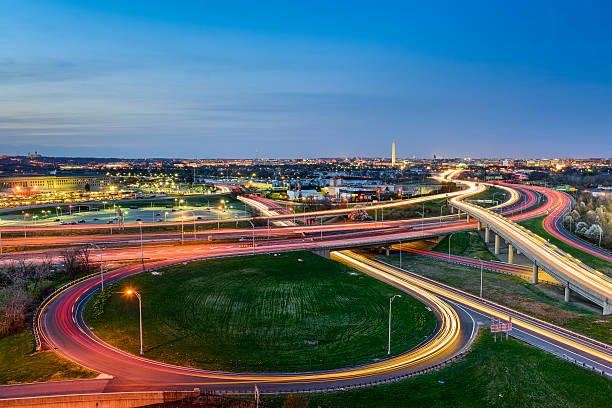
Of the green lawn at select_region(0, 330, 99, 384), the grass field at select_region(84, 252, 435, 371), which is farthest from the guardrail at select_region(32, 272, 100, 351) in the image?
the grass field at select_region(84, 252, 435, 371)

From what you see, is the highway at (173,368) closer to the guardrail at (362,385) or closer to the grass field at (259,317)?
the guardrail at (362,385)

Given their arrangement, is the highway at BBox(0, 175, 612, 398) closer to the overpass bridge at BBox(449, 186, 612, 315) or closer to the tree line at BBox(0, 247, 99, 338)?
the tree line at BBox(0, 247, 99, 338)

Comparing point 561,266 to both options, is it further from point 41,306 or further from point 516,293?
point 41,306

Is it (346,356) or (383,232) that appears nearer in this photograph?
(346,356)

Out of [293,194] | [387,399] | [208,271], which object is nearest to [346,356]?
[387,399]

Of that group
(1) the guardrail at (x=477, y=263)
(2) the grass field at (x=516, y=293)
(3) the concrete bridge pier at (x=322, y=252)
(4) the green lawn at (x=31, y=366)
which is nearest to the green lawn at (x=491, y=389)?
(2) the grass field at (x=516, y=293)

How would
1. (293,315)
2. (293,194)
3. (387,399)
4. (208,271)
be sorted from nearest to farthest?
1. (387,399)
2. (293,315)
3. (208,271)
4. (293,194)

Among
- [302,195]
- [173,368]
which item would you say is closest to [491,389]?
[173,368]

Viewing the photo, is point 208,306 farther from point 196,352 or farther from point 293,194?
point 293,194
